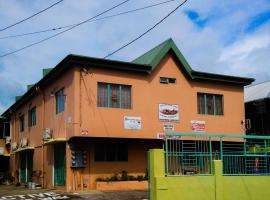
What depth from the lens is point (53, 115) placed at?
2625 centimetres

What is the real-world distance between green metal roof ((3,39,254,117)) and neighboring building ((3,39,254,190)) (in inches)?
2.1

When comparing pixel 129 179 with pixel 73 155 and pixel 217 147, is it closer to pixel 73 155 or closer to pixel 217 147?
pixel 73 155

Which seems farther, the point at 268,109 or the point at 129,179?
the point at 268,109

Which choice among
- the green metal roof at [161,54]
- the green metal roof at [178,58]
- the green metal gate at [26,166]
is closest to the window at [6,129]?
the green metal gate at [26,166]

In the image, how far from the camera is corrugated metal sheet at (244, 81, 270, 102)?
30970 millimetres

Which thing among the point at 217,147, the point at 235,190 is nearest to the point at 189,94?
the point at 217,147

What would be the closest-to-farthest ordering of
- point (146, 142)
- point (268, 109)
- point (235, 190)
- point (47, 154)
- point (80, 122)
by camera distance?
point (235, 190)
point (80, 122)
point (146, 142)
point (47, 154)
point (268, 109)

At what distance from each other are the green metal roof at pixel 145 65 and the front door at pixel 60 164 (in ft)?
14.2

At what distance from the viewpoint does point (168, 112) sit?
1007 inches

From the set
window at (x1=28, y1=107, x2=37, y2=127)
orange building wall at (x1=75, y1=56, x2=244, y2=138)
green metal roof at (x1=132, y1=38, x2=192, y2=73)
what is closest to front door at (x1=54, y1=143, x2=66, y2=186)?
orange building wall at (x1=75, y1=56, x2=244, y2=138)

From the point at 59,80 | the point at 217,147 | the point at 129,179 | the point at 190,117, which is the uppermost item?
the point at 59,80

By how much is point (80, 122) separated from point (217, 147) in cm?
894

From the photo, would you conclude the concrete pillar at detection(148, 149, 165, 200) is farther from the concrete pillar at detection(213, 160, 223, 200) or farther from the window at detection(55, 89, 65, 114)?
the window at detection(55, 89, 65, 114)

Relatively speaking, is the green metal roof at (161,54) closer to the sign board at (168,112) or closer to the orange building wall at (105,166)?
the sign board at (168,112)
